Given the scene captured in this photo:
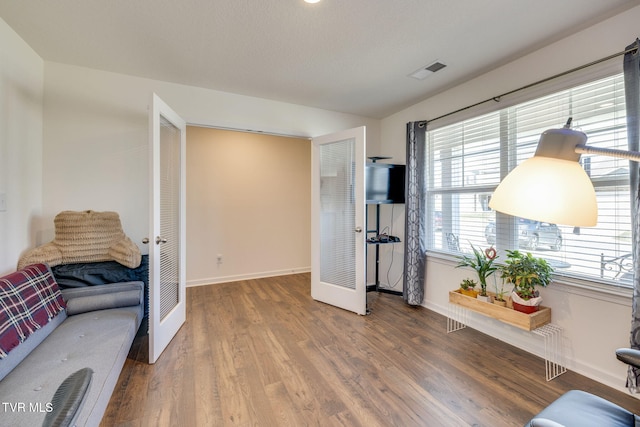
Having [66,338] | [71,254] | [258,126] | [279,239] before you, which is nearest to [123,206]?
[71,254]

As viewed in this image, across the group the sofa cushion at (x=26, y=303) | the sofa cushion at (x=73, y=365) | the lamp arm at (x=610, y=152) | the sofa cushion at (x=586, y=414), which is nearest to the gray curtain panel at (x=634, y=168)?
the sofa cushion at (x=586, y=414)

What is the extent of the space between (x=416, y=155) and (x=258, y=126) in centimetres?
188

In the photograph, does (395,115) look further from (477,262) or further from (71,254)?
(71,254)

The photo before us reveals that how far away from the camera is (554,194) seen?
2.21ft

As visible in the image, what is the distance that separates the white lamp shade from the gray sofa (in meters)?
1.13

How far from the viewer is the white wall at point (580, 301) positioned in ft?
6.12

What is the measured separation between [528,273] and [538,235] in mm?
411

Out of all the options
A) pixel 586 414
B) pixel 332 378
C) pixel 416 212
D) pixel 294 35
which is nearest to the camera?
pixel 586 414

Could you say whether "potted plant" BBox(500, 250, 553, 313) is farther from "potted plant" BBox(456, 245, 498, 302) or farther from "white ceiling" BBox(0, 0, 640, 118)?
"white ceiling" BBox(0, 0, 640, 118)

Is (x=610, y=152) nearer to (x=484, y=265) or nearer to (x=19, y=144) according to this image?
(x=484, y=265)

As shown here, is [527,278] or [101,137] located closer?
[527,278]

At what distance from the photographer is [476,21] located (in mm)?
1928

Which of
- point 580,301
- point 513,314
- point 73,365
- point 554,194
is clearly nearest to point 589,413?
point 554,194

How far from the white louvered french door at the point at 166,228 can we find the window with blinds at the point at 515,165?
2.74 metres
